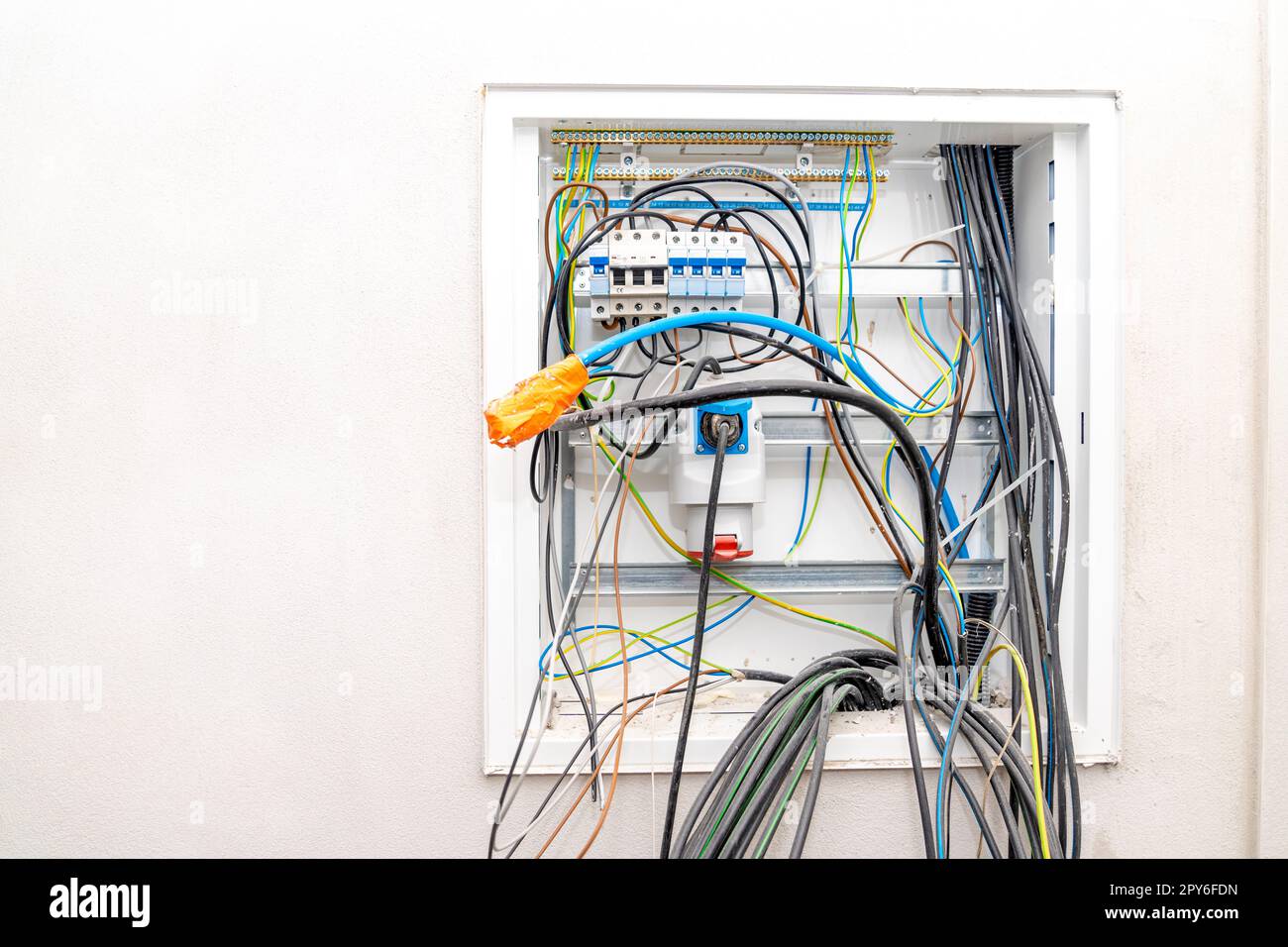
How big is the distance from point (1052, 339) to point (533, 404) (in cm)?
86

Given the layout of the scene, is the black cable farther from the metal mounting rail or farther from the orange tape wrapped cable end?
the metal mounting rail

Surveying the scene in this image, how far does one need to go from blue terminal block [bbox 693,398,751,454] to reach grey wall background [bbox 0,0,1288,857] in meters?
0.35

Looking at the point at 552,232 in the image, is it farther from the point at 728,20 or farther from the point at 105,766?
the point at 105,766

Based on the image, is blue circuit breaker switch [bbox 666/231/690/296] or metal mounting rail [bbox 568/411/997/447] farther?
metal mounting rail [bbox 568/411/997/447]

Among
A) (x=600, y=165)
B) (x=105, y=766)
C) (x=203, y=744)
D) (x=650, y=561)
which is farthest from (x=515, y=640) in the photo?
(x=600, y=165)

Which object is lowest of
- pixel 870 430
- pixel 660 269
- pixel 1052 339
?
pixel 870 430

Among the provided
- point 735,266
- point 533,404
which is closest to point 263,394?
point 533,404

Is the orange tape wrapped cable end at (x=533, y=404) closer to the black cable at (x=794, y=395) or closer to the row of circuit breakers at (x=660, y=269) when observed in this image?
the black cable at (x=794, y=395)

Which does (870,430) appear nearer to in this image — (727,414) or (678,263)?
(727,414)

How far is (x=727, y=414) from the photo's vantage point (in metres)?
1.10

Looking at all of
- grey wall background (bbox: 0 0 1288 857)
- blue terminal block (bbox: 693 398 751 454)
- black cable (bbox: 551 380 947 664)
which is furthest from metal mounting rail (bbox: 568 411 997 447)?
grey wall background (bbox: 0 0 1288 857)

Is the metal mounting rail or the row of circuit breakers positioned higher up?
the row of circuit breakers

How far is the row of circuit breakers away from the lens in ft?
3.58

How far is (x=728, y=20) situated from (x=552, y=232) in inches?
16.9
